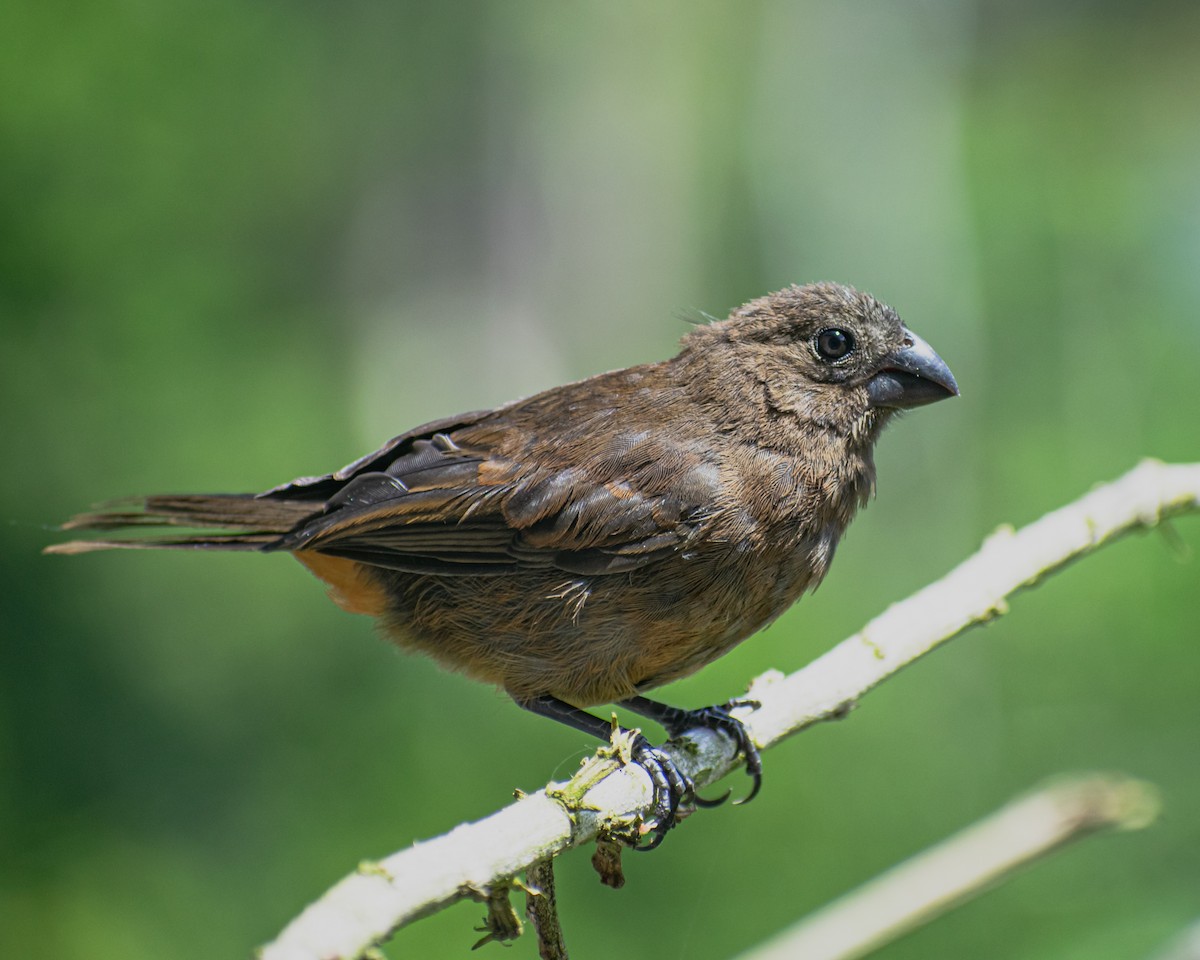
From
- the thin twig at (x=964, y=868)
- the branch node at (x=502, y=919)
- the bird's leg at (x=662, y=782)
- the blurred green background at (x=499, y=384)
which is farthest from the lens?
the blurred green background at (x=499, y=384)

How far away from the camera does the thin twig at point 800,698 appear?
63.6 inches

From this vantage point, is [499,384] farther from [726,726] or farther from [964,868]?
[964,868]

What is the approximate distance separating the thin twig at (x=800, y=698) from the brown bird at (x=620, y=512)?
275 mm

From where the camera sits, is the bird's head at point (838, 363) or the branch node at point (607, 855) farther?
the bird's head at point (838, 363)

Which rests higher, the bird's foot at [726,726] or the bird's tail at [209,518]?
the bird's tail at [209,518]

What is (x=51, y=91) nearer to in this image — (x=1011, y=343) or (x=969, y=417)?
(x=969, y=417)

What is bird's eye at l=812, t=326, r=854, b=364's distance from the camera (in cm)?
324

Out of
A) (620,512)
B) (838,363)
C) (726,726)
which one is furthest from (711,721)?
(838,363)

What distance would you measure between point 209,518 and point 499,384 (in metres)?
6.85

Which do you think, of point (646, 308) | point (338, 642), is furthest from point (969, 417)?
point (338, 642)

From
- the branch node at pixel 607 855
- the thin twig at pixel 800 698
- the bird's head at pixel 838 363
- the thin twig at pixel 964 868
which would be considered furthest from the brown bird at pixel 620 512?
the thin twig at pixel 964 868

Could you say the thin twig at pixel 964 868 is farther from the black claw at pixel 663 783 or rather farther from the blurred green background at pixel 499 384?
the blurred green background at pixel 499 384

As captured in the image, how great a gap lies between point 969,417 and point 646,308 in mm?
3711

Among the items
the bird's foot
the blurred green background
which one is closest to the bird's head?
the bird's foot
